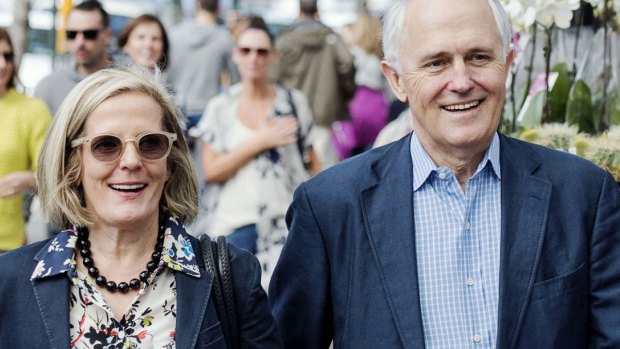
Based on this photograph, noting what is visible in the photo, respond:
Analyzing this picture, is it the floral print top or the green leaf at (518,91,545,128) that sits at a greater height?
the green leaf at (518,91,545,128)

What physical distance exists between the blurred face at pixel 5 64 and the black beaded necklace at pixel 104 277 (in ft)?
11.8

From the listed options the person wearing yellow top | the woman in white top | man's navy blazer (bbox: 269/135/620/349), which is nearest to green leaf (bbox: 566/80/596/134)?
man's navy blazer (bbox: 269/135/620/349)

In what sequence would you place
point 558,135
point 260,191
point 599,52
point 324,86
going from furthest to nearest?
point 324,86 → point 260,191 → point 599,52 → point 558,135

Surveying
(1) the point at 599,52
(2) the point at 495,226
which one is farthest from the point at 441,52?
(1) the point at 599,52

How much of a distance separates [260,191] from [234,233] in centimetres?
32

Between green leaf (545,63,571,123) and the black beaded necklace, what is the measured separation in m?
2.15

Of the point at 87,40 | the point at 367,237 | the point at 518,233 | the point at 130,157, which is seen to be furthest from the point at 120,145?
the point at 87,40

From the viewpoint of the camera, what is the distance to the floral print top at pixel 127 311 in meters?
3.55

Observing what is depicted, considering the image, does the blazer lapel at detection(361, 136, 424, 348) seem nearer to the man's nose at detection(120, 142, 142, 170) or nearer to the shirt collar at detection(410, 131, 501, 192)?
the shirt collar at detection(410, 131, 501, 192)

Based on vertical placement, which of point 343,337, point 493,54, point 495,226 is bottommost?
point 343,337

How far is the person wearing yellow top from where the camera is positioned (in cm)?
674

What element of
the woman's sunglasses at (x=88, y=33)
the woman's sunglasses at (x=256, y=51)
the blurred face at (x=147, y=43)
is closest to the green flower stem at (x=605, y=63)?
the woman's sunglasses at (x=256, y=51)

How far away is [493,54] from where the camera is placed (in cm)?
370

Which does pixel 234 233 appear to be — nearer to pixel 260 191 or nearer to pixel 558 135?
pixel 260 191
